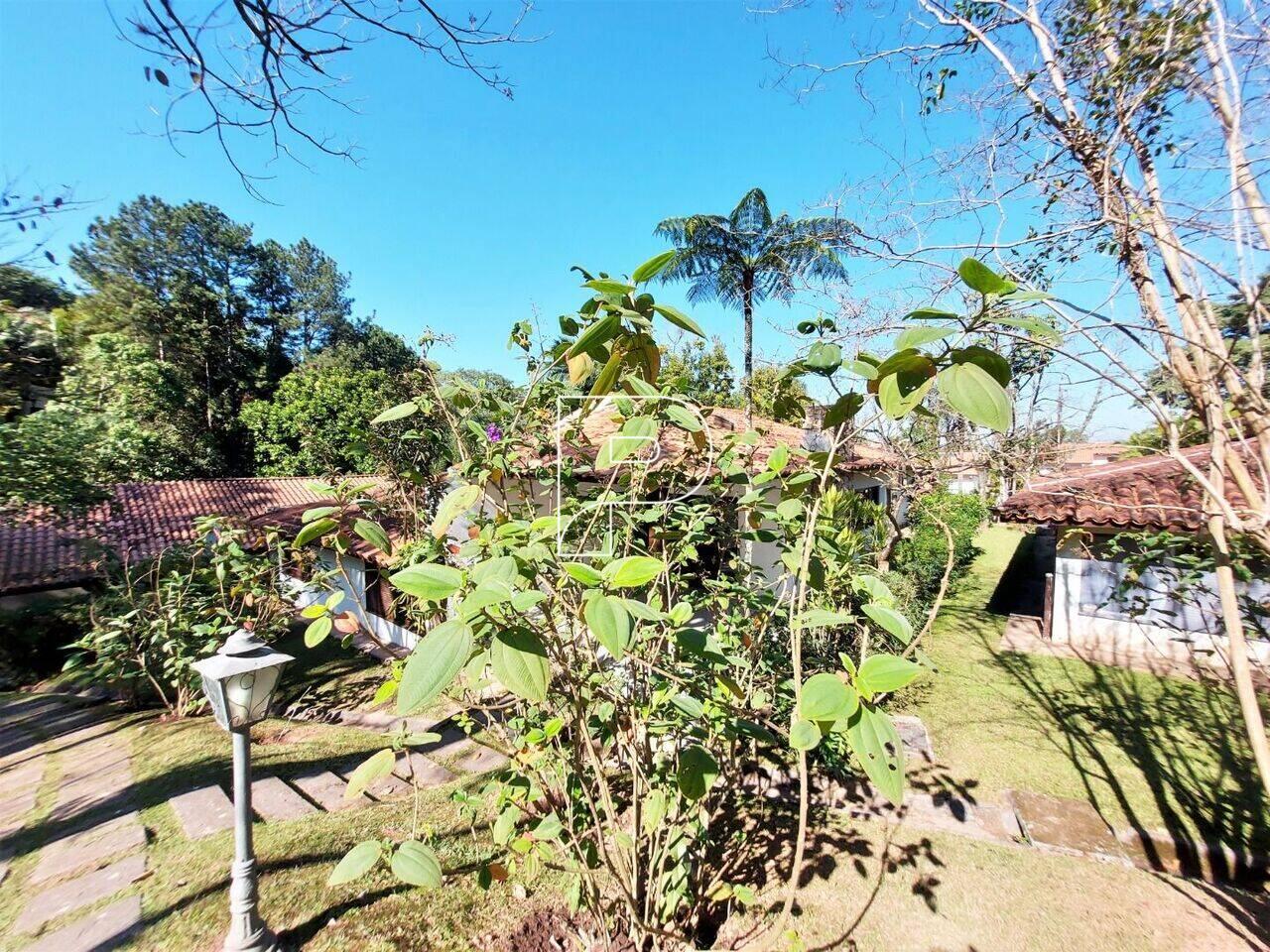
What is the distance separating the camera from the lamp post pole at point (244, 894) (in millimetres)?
2346

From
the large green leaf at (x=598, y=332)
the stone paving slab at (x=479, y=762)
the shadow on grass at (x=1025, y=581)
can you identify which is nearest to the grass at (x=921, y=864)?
the stone paving slab at (x=479, y=762)

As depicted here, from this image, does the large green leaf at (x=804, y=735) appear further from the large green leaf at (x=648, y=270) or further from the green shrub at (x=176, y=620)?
the green shrub at (x=176, y=620)

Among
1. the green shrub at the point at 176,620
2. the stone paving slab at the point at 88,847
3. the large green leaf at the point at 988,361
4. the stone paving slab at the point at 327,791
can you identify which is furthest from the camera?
the green shrub at the point at 176,620

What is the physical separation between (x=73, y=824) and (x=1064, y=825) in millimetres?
7216

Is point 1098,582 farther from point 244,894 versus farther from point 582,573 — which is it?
point 244,894

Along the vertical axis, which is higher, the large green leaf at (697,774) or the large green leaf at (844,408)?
the large green leaf at (844,408)

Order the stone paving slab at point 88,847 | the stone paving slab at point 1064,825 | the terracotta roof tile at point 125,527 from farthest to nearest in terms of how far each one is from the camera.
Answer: the terracotta roof tile at point 125,527, the stone paving slab at point 1064,825, the stone paving slab at point 88,847

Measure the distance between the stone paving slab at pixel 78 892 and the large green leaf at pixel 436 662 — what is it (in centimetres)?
382

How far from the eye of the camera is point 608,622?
0.88 meters

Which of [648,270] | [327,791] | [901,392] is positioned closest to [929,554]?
[327,791]

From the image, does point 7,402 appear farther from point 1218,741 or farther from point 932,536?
point 932,536

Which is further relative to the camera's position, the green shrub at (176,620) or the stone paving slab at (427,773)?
the green shrub at (176,620)

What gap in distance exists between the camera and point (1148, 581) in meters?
7.47

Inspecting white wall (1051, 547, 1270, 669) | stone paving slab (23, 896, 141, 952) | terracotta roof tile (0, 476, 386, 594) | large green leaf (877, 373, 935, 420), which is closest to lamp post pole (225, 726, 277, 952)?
stone paving slab (23, 896, 141, 952)
